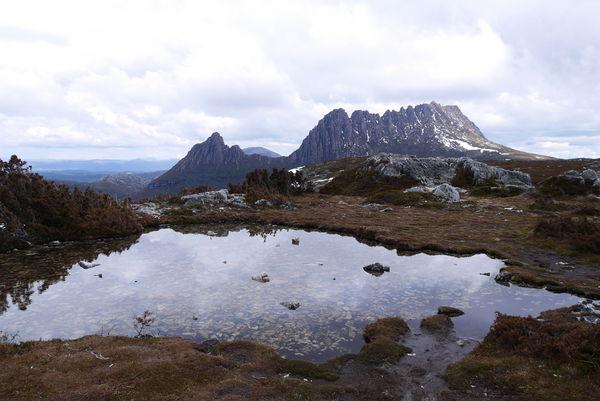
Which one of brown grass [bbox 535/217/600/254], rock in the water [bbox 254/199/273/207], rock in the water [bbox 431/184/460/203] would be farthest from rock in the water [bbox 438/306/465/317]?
rock in the water [bbox 431/184/460/203]

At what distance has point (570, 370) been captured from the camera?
1784 centimetres

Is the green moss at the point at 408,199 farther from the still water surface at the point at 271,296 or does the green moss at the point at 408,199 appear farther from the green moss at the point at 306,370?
the green moss at the point at 306,370

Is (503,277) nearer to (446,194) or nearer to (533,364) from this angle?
(533,364)

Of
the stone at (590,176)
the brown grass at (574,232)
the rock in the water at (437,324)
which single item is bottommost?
the rock in the water at (437,324)

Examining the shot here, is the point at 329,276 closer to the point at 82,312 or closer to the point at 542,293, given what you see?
the point at 542,293

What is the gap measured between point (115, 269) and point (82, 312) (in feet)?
33.4

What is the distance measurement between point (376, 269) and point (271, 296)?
10827 millimetres

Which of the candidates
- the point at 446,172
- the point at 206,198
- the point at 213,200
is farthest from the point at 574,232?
the point at 446,172

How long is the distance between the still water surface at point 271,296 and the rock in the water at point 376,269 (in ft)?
2.32

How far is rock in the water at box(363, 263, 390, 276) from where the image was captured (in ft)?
118

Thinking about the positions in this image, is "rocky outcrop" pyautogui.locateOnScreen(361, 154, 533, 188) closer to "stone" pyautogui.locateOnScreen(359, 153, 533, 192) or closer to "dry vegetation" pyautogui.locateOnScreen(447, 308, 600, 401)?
"stone" pyautogui.locateOnScreen(359, 153, 533, 192)

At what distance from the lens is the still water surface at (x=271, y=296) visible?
24.2 meters

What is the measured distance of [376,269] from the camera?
36156 mm

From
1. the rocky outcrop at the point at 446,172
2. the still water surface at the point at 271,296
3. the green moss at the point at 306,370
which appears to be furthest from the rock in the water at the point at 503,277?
Result: the rocky outcrop at the point at 446,172
